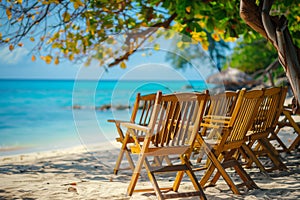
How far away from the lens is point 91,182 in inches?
198

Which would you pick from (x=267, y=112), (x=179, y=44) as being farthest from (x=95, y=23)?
(x=267, y=112)

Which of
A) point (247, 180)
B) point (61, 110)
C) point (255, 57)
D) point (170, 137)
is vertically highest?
point (170, 137)

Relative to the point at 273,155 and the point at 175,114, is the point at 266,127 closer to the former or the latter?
the point at 273,155

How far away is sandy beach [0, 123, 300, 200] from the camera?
13.9ft

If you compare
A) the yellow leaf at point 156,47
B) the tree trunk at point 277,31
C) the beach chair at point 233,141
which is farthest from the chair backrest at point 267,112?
the yellow leaf at point 156,47

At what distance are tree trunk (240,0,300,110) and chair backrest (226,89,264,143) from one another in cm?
39

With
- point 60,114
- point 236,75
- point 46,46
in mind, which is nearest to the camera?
point 46,46

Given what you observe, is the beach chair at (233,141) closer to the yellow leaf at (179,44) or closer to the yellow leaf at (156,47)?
the yellow leaf at (156,47)

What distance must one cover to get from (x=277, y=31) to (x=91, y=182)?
274 centimetres

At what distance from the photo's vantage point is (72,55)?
711 centimetres

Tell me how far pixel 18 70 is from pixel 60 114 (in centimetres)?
1925

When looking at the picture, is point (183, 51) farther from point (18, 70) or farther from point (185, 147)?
point (18, 70)

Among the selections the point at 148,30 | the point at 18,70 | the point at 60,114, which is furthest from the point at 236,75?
the point at 18,70

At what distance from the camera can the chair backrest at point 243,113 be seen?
4.10 metres
